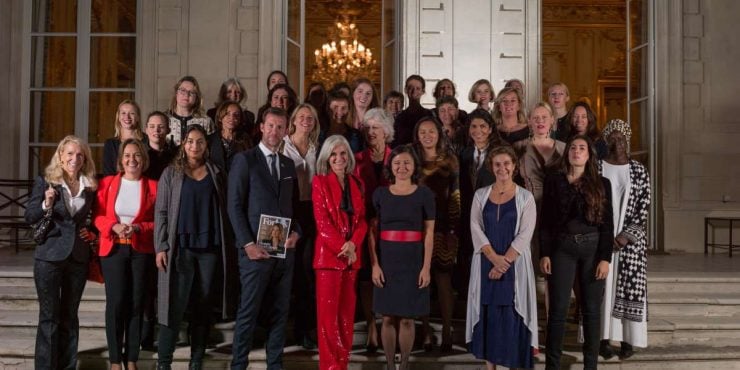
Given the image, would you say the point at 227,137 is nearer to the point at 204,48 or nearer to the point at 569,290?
the point at 569,290

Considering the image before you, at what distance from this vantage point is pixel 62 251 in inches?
176

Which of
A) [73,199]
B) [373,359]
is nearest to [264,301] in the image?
[373,359]

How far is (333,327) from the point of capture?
4.64 meters

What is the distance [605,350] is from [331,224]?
6.11 feet

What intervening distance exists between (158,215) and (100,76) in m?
5.14

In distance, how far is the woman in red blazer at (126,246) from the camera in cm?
452

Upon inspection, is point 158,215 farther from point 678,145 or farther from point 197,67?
point 678,145

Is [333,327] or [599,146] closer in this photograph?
[333,327]

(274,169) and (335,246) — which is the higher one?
(274,169)

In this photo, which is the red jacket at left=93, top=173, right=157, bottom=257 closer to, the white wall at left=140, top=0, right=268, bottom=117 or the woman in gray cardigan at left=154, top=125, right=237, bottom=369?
the woman in gray cardigan at left=154, top=125, right=237, bottom=369

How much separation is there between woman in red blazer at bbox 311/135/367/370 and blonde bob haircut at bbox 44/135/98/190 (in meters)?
1.24

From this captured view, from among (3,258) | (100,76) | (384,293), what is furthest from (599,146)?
(100,76)

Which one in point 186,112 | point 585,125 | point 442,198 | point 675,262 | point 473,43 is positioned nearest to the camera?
point 442,198

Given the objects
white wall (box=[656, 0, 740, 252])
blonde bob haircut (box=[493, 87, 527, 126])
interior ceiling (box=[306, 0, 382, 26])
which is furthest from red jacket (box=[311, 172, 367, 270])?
interior ceiling (box=[306, 0, 382, 26])
